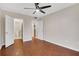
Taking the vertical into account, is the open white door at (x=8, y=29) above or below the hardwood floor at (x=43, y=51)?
above

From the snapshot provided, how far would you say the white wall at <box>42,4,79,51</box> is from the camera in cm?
319

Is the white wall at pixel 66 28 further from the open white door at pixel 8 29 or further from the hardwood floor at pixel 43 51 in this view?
the open white door at pixel 8 29

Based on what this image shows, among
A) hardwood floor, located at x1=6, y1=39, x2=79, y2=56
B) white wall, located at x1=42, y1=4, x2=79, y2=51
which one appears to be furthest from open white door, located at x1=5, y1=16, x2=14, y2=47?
white wall, located at x1=42, y1=4, x2=79, y2=51

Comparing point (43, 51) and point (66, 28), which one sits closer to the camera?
point (43, 51)

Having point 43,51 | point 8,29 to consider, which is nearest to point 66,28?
point 43,51

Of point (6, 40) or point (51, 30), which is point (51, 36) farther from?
point (6, 40)

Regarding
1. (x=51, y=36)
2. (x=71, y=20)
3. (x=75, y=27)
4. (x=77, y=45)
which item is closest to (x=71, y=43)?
(x=77, y=45)

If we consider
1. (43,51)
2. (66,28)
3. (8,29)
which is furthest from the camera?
(8,29)

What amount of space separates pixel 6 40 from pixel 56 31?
2.58 m

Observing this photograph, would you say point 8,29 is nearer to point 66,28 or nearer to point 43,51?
point 43,51

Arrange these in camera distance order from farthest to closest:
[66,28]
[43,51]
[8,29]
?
[8,29] < [66,28] < [43,51]

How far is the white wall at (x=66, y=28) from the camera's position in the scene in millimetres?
3186

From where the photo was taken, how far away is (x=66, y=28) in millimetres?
3625

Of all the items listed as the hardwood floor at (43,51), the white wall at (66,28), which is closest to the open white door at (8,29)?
the hardwood floor at (43,51)
